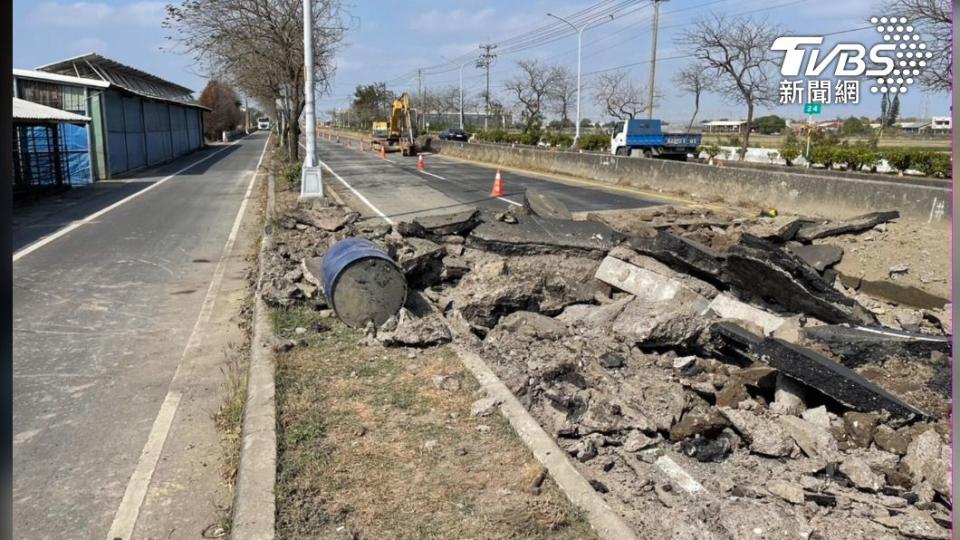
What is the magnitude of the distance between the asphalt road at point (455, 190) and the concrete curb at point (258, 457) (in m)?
10.6

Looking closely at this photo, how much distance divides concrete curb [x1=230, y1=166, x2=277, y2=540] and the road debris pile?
1.24 meters

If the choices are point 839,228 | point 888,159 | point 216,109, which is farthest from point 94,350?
point 216,109

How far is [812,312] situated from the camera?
788 cm

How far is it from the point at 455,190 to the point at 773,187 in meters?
9.81

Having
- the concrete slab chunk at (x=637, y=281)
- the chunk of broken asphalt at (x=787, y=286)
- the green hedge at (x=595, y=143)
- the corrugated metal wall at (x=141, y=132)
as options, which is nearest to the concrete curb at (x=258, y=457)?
the concrete slab chunk at (x=637, y=281)

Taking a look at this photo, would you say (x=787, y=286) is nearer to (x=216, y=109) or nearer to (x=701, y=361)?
(x=701, y=361)

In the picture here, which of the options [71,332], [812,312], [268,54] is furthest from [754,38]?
[71,332]

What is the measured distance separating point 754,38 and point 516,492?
49.1 m

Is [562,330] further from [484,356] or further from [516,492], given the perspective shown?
[516,492]

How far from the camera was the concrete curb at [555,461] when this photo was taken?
3.56 m

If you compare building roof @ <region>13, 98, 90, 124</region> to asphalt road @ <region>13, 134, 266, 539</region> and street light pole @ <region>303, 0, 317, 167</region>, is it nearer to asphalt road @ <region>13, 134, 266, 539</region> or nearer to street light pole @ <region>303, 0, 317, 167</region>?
asphalt road @ <region>13, 134, 266, 539</region>

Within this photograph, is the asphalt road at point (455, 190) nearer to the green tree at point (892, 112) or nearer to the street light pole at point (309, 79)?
the street light pole at point (309, 79)

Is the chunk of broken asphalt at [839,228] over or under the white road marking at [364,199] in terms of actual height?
over

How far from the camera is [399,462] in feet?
14.4
